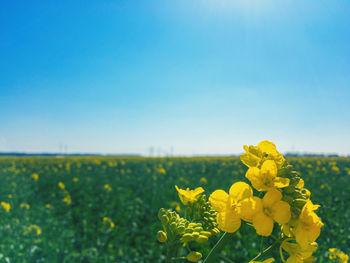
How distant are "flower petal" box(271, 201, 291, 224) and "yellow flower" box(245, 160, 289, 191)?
48mm

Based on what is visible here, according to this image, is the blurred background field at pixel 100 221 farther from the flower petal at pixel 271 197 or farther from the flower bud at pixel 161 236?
the flower petal at pixel 271 197

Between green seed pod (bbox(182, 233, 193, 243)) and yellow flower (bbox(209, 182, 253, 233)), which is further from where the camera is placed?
green seed pod (bbox(182, 233, 193, 243))

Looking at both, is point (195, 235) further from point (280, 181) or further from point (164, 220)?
point (280, 181)

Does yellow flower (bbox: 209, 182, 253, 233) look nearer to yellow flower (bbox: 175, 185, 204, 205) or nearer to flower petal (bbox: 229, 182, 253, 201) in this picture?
flower petal (bbox: 229, 182, 253, 201)

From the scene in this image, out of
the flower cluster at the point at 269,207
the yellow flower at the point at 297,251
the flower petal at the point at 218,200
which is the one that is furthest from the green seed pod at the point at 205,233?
the yellow flower at the point at 297,251

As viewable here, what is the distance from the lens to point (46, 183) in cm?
1116

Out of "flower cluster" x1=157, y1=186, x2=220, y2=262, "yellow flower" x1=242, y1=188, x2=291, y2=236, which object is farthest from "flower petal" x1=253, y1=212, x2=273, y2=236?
"flower cluster" x1=157, y1=186, x2=220, y2=262

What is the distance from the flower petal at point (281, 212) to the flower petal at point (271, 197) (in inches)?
0.4

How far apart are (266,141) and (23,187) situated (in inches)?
480

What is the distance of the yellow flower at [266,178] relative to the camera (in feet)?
2.05

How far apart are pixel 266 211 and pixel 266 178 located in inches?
3.6

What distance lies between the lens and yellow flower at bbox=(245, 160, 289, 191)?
62cm

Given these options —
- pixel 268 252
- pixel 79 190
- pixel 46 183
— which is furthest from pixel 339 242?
pixel 46 183

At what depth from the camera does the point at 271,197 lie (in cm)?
61
